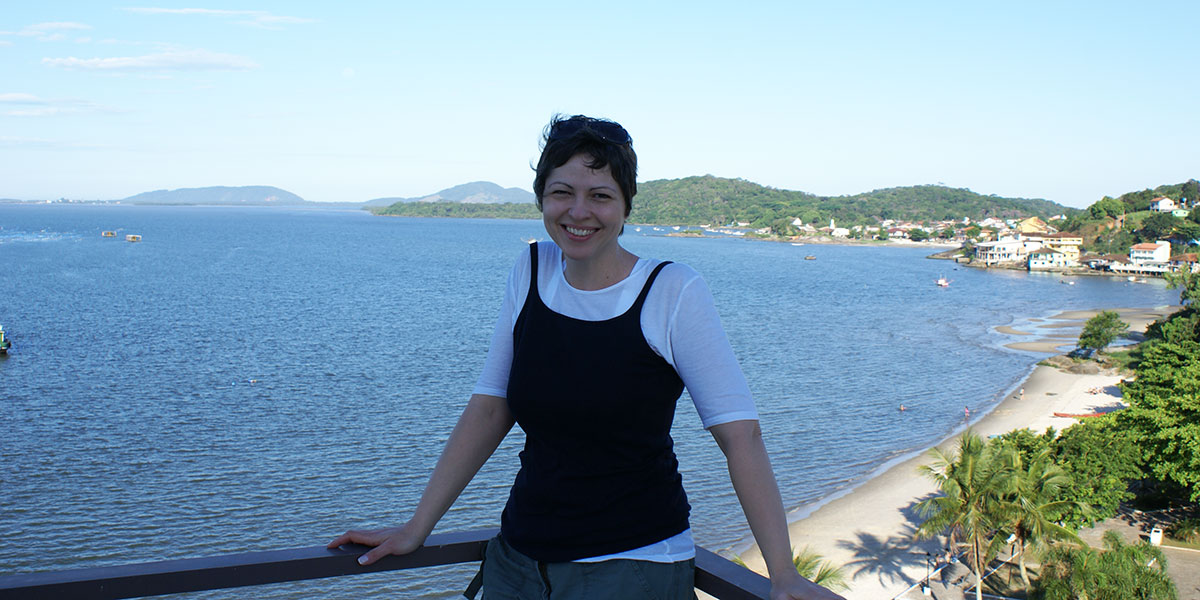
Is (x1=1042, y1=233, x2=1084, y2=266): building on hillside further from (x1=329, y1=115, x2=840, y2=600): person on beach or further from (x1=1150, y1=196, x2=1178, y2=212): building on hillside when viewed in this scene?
(x1=329, y1=115, x2=840, y2=600): person on beach

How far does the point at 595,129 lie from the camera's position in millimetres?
1680

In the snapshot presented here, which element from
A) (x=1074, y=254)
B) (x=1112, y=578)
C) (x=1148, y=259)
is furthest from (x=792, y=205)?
(x=1112, y=578)

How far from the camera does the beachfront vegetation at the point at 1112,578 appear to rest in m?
11.2

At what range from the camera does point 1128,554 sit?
11.9m

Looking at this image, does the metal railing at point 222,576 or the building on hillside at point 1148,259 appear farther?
the building on hillside at point 1148,259

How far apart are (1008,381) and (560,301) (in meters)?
32.8

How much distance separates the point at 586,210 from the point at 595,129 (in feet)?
0.51

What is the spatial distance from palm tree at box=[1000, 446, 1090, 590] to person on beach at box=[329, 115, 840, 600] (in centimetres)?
1314

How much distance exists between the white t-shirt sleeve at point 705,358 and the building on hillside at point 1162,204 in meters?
109

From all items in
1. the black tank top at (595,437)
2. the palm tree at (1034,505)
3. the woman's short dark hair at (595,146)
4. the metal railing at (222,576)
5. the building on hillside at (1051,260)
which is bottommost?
the palm tree at (1034,505)

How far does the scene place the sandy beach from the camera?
576 inches

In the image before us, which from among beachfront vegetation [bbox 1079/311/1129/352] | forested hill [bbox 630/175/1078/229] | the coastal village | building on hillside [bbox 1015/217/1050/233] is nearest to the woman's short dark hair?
beachfront vegetation [bbox 1079/311/1129/352]

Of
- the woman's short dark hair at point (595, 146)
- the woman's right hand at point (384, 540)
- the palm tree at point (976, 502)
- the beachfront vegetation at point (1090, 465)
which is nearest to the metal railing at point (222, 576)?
the woman's right hand at point (384, 540)

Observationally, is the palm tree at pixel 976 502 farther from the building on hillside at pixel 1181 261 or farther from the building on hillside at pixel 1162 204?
the building on hillside at pixel 1162 204
